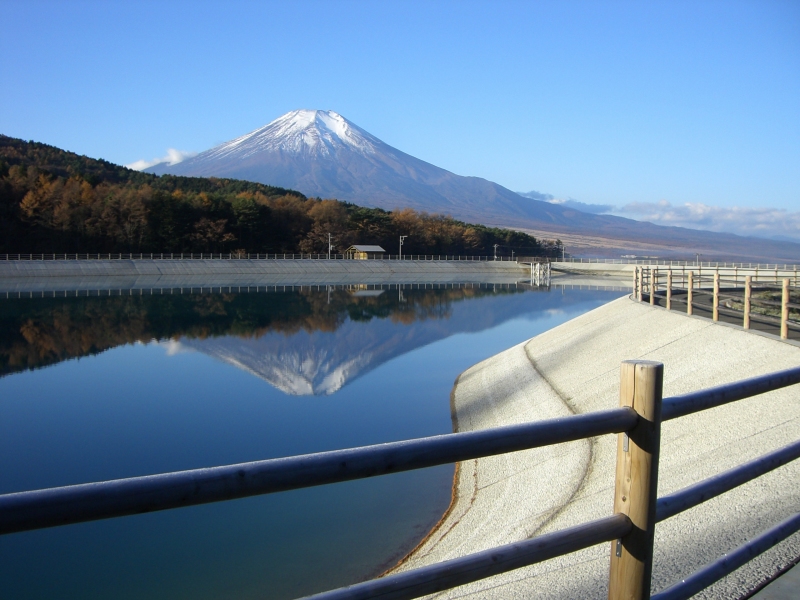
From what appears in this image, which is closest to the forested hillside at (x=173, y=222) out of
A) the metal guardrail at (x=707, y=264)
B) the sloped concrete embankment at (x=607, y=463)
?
the metal guardrail at (x=707, y=264)

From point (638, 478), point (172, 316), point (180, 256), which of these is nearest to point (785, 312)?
point (638, 478)

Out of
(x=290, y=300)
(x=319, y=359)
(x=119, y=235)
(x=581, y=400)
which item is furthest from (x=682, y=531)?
(x=119, y=235)

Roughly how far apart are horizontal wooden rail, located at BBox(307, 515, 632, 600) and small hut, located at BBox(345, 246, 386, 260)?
8356 cm

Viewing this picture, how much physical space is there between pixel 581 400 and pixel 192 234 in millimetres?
70100

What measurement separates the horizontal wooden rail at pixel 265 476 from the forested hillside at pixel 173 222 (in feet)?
245

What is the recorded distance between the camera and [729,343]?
1199 cm

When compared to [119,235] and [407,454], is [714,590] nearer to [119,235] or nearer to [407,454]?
[407,454]

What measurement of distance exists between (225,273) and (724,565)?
70.2 m

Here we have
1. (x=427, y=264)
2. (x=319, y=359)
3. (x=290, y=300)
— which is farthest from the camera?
(x=427, y=264)

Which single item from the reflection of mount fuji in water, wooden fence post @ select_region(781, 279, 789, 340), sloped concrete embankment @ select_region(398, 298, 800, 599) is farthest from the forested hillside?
wooden fence post @ select_region(781, 279, 789, 340)

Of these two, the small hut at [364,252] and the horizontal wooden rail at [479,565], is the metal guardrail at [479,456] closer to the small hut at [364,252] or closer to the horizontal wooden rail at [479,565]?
the horizontal wooden rail at [479,565]

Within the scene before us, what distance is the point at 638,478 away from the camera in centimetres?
195

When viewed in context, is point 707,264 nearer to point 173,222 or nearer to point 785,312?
point 173,222

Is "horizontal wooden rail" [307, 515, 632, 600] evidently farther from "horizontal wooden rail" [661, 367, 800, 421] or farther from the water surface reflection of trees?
the water surface reflection of trees
